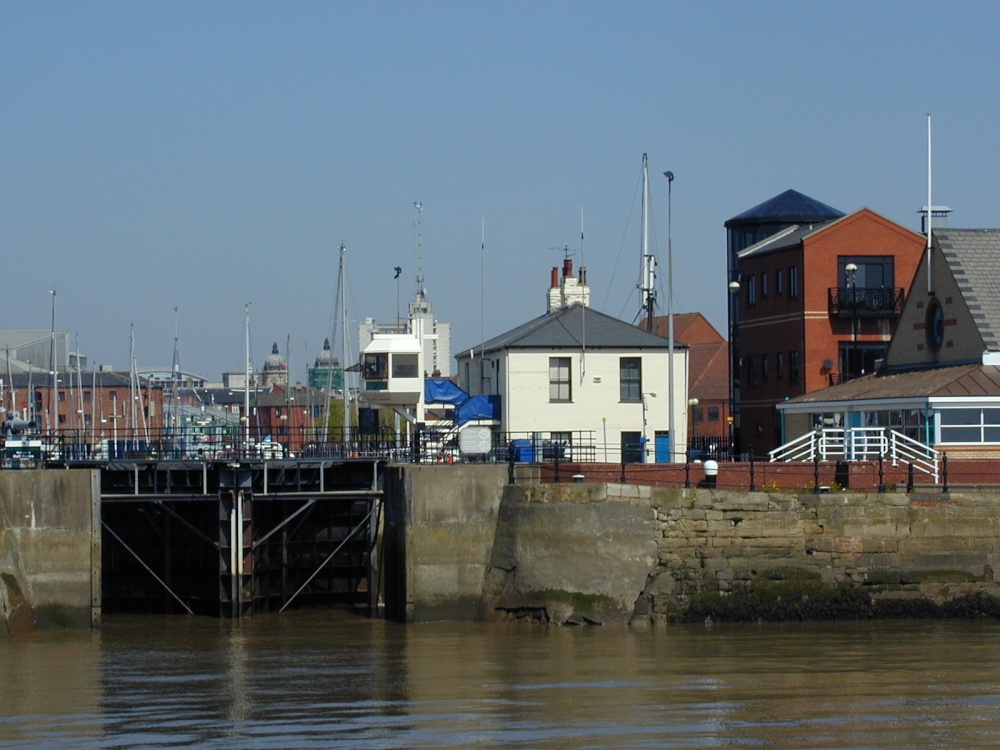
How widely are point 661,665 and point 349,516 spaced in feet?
54.1

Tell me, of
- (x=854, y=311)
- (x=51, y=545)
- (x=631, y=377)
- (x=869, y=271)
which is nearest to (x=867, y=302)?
(x=869, y=271)

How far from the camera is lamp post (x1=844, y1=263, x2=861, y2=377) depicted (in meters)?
52.0

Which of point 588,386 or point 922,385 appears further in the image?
point 588,386

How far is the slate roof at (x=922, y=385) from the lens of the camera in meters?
37.9

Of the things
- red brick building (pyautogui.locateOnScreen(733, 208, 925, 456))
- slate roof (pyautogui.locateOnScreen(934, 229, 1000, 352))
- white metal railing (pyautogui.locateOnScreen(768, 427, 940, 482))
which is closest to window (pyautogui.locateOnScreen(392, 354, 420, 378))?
white metal railing (pyautogui.locateOnScreen(768, 427, 940, 482))

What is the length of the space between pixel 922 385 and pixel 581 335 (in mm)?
14250

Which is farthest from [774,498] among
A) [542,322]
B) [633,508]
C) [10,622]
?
[542,322]

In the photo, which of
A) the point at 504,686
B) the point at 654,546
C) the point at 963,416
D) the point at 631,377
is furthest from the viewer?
the point at 631,377

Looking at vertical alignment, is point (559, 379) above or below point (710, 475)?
above

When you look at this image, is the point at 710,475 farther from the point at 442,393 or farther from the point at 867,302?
the point at 867,302

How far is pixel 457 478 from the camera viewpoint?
3428cm

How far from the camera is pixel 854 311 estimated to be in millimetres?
51719

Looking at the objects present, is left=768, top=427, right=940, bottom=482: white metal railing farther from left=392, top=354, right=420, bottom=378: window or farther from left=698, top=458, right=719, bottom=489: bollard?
left=392, top=354, right=420, bottom=378: window

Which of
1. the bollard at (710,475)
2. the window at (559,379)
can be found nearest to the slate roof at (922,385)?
the bollard at (710,475)
